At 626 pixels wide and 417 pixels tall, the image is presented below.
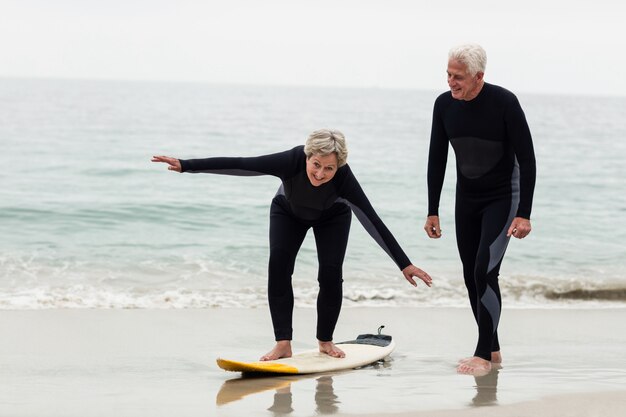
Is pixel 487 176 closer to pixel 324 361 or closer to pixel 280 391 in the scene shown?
pixel 324 361

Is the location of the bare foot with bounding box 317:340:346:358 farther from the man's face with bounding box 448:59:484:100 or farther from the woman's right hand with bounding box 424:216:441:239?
the man's face with bounding box 448:59:484:100

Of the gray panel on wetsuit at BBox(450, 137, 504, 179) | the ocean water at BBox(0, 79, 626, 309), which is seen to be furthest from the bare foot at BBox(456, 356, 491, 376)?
the ocean water at BBox(0, 79, 626, 309)

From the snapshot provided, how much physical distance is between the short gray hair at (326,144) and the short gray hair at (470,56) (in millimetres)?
763

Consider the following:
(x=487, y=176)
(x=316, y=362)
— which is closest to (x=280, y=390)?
(x=316, y=362)

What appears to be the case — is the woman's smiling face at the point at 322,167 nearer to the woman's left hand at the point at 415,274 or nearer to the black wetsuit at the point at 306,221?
the black wetsuit at the point at 306,221

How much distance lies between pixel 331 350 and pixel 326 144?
1321mm

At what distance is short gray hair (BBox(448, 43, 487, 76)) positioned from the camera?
5.13m

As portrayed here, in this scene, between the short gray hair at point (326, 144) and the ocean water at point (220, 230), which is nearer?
the short gray hair at point (326, 144)

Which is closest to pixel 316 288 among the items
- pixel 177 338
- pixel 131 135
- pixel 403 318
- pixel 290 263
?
pixel 403 318

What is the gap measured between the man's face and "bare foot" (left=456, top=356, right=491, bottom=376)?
1.52 m

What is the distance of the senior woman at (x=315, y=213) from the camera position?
513 centimetres

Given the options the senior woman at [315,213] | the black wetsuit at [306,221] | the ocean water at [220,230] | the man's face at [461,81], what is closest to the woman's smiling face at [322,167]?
the senior woman at [315,213]

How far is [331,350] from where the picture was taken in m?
5.65

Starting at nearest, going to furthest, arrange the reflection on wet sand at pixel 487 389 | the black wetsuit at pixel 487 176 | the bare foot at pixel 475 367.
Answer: the reflection on wet sand at pixel 487 389 < the black wetsuit at pixel 487 176 < the bare foot at pixel 475 367
